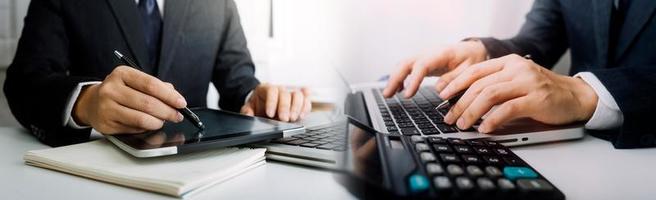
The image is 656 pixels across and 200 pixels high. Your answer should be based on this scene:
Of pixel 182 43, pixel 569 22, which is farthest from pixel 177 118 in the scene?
pixel 569 22

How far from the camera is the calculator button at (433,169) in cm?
25

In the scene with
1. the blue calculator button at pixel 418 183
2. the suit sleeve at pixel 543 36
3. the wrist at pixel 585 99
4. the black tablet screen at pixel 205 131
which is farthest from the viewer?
the suit sleeve at pixel 543 36

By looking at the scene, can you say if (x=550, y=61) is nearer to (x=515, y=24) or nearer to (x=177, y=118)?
(x=515, y=24)

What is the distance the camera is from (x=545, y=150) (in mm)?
389

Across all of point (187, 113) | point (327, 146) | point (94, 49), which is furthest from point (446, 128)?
point (94, 49)

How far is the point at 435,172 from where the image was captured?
247 millimetres

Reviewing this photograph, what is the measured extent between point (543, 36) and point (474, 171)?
0.42 meters

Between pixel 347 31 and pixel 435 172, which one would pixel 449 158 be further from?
pixel 347 31

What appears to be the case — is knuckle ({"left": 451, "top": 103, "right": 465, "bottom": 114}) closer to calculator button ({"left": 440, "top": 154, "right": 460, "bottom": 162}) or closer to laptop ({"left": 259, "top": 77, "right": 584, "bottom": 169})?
laptop ({"left": 259, "top": 77, "right": 584, "bottom": 169})

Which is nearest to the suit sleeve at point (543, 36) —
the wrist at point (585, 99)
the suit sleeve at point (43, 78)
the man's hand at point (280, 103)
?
the wrist at point (585, 99)

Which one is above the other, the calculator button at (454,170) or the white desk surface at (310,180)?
the calculator button at (454,170)

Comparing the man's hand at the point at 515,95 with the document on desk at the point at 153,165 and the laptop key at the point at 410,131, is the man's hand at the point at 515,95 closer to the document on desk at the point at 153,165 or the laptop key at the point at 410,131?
the laptop key at the point at 410,131

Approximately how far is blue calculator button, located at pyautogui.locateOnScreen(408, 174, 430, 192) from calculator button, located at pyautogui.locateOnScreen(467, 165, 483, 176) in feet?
0.10

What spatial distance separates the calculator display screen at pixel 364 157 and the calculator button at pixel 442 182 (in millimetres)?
27
